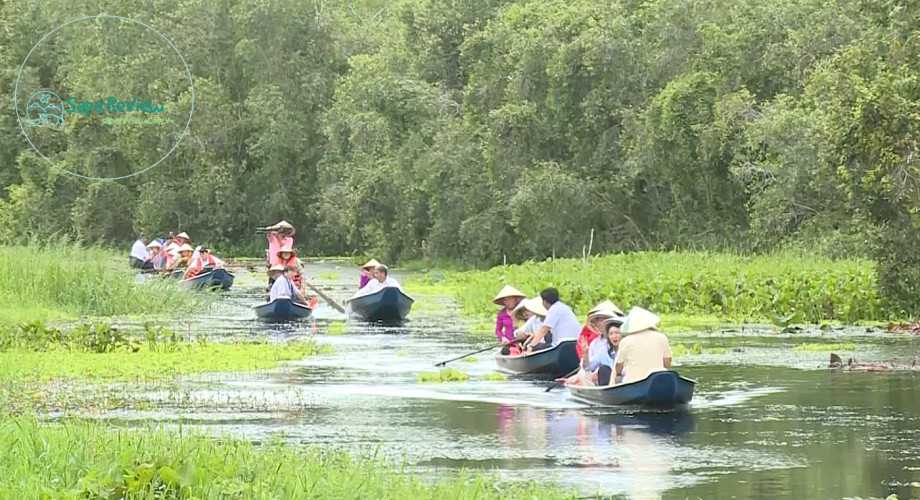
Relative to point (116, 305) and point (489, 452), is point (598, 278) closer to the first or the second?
point (116, 305)

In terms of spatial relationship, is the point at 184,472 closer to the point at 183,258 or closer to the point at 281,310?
the point at 281,310

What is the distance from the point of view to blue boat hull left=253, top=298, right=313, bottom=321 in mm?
30969

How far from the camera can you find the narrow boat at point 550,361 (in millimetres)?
21078

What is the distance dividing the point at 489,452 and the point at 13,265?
62.3ft

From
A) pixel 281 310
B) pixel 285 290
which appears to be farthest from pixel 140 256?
pixel 281 310

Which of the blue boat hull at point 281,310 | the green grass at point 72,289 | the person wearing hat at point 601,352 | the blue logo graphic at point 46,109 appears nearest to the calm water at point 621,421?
the person wearing hat at point 601,352

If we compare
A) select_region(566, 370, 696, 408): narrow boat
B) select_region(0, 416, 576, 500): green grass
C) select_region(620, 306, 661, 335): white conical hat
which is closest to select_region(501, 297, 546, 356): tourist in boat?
select_region(566, 370, 696, 408): narrow boat

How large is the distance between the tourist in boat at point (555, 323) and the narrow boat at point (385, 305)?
31.7ft

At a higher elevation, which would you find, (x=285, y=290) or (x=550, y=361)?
(x=285, y=290)

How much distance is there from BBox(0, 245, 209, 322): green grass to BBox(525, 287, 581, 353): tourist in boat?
1123 cm

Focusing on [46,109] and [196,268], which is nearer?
[196,268]

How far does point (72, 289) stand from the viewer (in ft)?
104

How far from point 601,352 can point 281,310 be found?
517 inches

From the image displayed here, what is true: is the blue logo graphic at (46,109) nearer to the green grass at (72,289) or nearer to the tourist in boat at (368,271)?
the green grass at (72,289)
